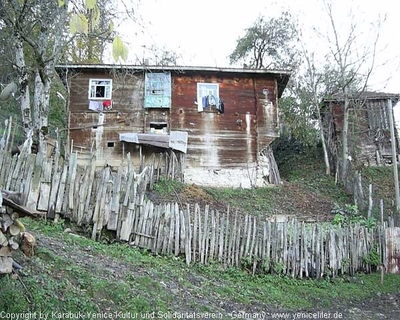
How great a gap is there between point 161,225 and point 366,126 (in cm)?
1920

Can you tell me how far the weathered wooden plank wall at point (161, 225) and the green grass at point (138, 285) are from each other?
10.3 inches

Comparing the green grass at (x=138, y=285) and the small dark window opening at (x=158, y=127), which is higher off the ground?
the small dark window opening at (x=158, y=127)

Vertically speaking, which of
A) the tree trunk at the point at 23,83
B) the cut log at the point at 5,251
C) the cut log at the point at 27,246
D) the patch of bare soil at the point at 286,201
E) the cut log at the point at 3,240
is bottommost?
the patch of bare soil at the point at 286,201

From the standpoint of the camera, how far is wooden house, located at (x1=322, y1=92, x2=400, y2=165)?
22906mm

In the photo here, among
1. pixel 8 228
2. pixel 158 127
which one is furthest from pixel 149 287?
pixel 158 127

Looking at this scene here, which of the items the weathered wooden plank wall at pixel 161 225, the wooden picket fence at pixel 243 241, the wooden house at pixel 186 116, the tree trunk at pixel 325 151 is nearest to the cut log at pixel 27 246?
the weathered wooden plank wall at pixel 161 225

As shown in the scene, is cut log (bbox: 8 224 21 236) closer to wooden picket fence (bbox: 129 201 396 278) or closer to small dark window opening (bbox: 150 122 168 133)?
wooden picket fence (bbox: 129 201 396 278)

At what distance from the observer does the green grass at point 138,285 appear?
4422mm

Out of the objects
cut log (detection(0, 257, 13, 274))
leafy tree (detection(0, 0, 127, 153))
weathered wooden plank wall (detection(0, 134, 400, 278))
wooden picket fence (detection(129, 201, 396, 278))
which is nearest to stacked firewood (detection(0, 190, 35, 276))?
cut log (detection(0, 257, 13, 274))

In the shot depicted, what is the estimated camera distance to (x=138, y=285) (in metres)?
5.61

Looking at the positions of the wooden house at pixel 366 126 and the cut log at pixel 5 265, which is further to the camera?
the wooden house at pixel 366 126

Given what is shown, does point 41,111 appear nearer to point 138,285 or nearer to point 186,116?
point 138,285

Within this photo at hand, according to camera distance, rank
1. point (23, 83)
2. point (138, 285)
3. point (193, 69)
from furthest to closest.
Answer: point (193, 69)
point (23, 83)
point (138, 285)

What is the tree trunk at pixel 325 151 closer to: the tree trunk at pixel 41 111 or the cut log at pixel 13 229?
the tree trunk at pixel 41 111
